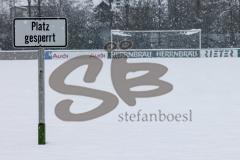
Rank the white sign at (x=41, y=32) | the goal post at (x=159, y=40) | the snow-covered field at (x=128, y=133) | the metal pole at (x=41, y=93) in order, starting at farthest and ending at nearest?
1. the goal post at (x=159, y=40)
2. the metal pole at (x=41, y=93)
3. the white sign at (x=41, y=32)
4. the snow-covered field at (x=128, y=133)

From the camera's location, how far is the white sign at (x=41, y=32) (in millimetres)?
8445

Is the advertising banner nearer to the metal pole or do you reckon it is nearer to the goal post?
the metal pole

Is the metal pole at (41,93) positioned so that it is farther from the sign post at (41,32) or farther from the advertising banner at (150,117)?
the advertising banner at (150,117)

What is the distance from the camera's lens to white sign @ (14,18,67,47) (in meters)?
8.45

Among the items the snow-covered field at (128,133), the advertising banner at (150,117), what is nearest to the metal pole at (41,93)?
the snow-covered field at (128,133)

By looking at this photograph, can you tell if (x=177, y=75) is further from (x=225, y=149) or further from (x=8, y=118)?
(x=225, y=149)

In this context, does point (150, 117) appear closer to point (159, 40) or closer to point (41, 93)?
point (41, 93)

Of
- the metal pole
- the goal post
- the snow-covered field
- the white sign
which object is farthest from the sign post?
the goal post

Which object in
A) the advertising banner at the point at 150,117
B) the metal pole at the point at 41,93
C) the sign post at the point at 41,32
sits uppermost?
the sign post at the point at 41,32

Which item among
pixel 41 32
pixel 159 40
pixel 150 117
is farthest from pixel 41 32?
pixel 159 40

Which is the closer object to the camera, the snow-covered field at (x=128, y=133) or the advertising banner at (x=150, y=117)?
the snow-covered field at (x=128, y=133)

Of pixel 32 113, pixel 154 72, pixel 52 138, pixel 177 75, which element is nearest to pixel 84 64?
pixel 177 75

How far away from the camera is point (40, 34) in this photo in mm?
8500

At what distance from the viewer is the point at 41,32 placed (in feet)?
27.9
